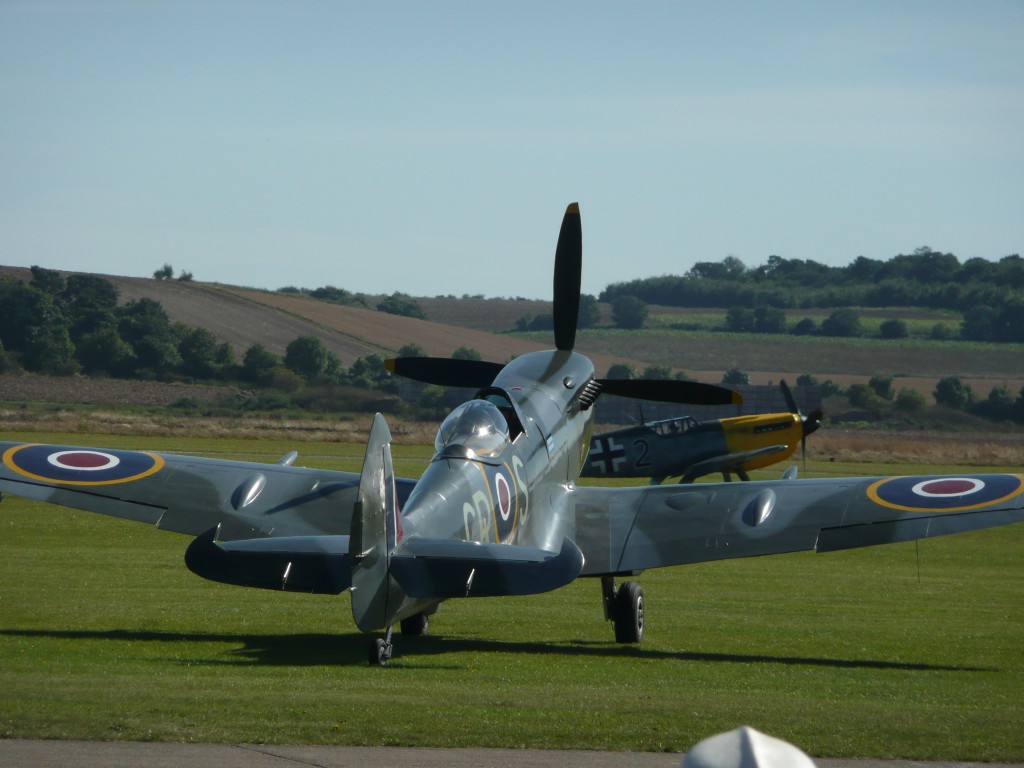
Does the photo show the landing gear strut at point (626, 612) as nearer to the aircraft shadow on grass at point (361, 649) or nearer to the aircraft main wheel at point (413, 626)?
the aircraft shadow on grass at point (361, 649)

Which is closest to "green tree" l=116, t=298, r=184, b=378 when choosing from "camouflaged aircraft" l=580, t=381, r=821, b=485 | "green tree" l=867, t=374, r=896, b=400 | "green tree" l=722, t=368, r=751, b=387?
"green tree" l=722, t=368, r=751, b=387

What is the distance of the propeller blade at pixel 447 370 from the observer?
1532cm

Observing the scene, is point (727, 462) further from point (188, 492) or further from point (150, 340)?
point (150, 340)

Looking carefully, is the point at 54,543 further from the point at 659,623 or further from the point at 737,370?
the point at 737,370

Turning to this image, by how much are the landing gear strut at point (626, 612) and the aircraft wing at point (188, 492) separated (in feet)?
6.89

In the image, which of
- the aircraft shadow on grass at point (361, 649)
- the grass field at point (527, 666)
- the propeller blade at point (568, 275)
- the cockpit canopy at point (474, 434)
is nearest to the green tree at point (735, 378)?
the grass field at point (527, 666)

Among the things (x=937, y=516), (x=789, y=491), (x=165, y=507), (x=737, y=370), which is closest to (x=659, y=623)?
(x=789, y=491)

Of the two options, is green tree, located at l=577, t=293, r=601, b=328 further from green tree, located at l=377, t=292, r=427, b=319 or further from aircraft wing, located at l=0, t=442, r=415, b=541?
aircraft wing, located at l=0, t=442, r=415, b=541

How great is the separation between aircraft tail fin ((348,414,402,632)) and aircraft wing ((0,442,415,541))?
3102mm

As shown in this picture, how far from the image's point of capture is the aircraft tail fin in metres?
9.19

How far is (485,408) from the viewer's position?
38.7 feet

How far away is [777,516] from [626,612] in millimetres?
1561

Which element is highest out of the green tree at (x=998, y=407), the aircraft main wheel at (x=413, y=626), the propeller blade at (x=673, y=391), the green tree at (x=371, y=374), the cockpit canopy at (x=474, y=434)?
the propeller blade at (x=673, y=391)

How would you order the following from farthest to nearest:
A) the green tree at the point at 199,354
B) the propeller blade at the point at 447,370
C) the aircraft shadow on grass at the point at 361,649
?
the green tree at the point at 199,354
the propeller blade at the point at 447,370
the aircraft shadow on grass at the point at 361,649
